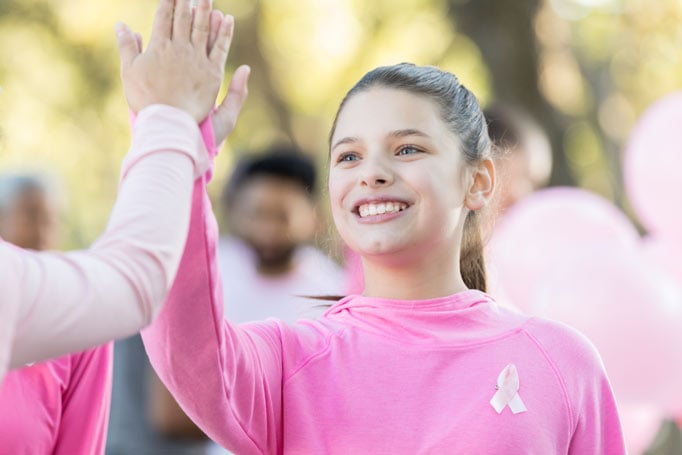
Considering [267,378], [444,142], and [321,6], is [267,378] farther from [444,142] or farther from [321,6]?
[321,6]

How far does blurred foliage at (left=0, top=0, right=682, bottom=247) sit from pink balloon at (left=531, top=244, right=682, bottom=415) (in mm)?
4895

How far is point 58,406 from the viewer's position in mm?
2240

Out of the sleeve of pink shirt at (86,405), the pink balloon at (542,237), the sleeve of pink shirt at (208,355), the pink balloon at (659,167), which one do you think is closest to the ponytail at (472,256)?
the sleeve of pink shirt at (208,355)

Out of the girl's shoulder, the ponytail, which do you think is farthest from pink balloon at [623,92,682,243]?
the girl's shoulder

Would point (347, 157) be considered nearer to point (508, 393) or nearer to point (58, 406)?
point (508, 393)

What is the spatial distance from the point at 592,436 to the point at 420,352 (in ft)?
1.14

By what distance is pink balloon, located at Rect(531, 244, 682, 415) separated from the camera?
3.98 metres

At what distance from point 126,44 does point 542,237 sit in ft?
9.26

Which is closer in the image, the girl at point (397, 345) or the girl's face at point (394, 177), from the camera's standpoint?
the girl at point (397, 345)

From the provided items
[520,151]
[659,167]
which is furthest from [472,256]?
[659,167]

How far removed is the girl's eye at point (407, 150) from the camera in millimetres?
2195

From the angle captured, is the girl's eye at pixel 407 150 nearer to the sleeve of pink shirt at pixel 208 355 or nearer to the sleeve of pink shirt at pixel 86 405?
the sleeve of pink shirt at pixel 208 355

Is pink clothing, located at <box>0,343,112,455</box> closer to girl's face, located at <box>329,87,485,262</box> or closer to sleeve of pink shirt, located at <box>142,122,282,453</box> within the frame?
sleeve of pink shirt, located at <box>142,122,282,453</box>

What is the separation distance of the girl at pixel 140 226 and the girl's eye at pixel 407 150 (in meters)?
0.42
